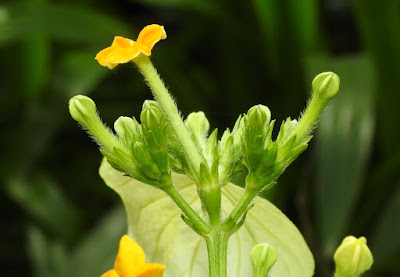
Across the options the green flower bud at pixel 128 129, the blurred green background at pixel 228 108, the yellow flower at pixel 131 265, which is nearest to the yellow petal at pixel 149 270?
the yellow flower at pixel 131 265

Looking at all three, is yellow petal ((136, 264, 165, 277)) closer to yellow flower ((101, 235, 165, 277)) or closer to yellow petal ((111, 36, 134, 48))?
yellow flower ((101, 235, 165, 277))

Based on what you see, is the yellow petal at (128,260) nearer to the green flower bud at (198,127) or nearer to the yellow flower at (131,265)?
the yellow flower at (131,265)

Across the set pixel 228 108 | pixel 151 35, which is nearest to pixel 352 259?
pixel 151 35

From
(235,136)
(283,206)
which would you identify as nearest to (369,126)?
(283,206)

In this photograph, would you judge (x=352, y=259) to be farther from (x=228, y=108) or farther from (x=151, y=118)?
(x=228, y=108)

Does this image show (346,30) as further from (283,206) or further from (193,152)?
(193,152)

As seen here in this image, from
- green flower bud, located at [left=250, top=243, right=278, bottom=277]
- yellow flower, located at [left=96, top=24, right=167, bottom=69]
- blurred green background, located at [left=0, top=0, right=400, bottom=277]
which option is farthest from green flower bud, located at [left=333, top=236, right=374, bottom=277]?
blurred green background, located at [left=0, top=0, right=400, bottom=277]
